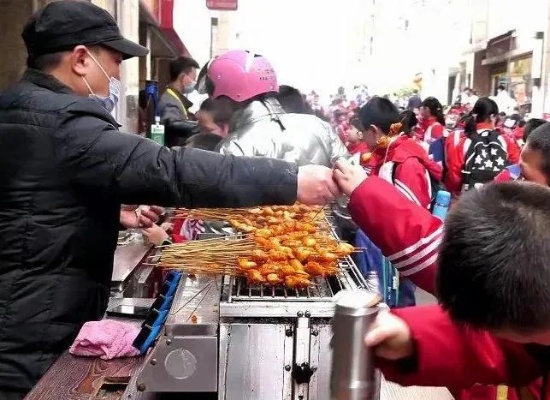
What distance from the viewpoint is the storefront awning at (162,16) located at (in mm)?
10190

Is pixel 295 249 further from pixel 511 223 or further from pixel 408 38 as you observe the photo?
pixel 408 38

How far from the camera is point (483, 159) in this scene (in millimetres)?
8609

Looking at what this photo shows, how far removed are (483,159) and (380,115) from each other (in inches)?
117

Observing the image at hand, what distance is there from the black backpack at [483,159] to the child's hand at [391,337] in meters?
7.16

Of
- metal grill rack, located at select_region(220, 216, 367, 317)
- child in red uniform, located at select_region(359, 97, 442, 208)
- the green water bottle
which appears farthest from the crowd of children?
the green water bottle

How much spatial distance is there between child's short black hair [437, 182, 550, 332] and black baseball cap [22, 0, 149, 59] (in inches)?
63.6

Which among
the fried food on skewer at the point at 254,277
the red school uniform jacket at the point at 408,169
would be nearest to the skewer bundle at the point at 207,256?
the fried food on skewer at the point at 254,277

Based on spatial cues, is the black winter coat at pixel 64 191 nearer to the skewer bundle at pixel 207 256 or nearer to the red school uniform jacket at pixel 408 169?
the skewer bundle at pixel 207 256

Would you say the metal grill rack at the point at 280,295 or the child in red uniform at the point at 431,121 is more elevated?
the child in red uniform at the point at 431,121

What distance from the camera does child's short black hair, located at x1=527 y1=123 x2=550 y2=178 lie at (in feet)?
11.4

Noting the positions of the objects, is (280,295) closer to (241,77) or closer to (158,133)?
(241,77)

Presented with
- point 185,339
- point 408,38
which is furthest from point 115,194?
point 408,38

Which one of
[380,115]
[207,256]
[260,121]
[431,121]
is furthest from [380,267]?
[431,121]

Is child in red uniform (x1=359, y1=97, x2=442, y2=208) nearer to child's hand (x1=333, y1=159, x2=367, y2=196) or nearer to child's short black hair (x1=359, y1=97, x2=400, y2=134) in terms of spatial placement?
child's short black hair (x1=359, y1=97, x2=400, y2=134)
